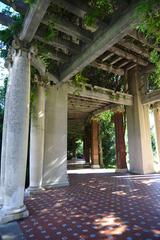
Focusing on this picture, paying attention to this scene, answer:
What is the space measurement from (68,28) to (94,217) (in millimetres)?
4214

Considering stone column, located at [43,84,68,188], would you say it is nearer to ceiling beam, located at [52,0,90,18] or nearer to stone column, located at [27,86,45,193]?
stone column, located at [27,86,45,193]

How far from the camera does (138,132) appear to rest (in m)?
10.6

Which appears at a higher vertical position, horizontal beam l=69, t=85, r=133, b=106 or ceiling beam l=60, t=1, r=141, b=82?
horizontal beam l=69, t=85, r=133, b=106

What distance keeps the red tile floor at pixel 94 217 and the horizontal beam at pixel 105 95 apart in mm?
5077

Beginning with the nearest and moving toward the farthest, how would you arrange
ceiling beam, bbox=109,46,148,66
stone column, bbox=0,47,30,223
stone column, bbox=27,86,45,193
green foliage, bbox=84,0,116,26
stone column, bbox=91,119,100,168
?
1. stone column, bbox=0,47,30,223
2. green foliage, bbox=84,0,116,26
3. stone column, bbox=27,86,45,193
4. ceiling beam, bbox=109,46,148,66
5. stone column, bbox=91,119,100,168

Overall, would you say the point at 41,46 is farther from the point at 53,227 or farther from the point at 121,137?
the point at 121,137

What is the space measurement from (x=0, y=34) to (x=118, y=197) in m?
5.19

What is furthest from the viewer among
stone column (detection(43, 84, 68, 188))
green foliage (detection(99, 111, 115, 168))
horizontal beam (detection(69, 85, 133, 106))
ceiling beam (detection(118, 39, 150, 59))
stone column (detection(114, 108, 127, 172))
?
green foliage (detection(99, 111, 115, 168))

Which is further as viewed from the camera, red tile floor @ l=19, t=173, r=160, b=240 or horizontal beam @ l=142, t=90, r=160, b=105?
horizontal beam @ l=142, t=90, r=160, b=105

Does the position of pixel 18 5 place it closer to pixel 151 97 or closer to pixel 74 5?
pixel 74 5

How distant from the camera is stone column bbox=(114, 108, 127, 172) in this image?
11484mm

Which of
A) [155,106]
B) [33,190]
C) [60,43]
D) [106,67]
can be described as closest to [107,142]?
[155,106]

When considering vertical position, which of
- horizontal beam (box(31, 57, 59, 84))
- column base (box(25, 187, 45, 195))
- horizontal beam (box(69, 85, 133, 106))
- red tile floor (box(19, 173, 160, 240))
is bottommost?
red tile floor (box(19, 173, 160, 240))

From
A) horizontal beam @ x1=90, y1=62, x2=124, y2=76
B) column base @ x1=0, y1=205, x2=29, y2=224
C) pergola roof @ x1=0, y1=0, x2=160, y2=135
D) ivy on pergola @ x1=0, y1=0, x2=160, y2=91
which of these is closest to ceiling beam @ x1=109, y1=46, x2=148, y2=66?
pergola roof @ x1=0, y1=0, x2=160, y2=135
